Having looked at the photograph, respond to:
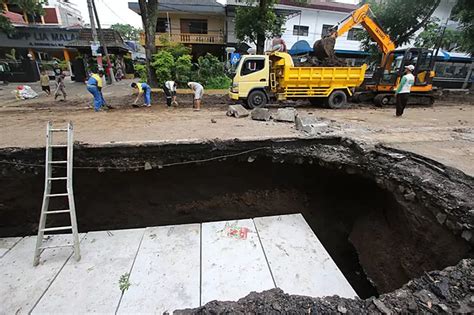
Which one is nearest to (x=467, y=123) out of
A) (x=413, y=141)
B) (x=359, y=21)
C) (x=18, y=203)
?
(x=413, y=141)

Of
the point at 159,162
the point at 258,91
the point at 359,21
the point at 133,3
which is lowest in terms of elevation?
the point at 159,162

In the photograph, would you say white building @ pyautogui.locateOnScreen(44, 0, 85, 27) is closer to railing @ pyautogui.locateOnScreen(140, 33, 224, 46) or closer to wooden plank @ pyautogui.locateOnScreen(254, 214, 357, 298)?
railing @ pyautogui.locateOnScreen(140, 33, 224, 46)

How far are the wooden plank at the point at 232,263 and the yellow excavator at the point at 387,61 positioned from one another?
786cm

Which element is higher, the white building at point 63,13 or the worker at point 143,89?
the white building at point 63,13

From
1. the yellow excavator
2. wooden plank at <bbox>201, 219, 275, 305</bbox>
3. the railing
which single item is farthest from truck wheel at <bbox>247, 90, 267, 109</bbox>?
the railing

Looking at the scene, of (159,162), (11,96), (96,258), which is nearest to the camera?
(96,258)

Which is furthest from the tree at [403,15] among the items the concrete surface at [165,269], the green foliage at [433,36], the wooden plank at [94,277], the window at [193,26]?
the wooden plank at [94,277]

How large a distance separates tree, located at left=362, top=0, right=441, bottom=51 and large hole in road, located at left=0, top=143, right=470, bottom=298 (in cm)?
1201

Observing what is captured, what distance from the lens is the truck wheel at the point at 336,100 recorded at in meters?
8.57

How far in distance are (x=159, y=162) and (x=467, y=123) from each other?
28.6 feet

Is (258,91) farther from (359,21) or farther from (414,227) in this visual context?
(414,227)

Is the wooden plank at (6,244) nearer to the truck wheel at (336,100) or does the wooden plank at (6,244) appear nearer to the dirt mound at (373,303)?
the dirt mound at (373,303)

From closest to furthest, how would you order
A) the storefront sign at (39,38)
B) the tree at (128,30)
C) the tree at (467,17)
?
1. the tree at (467,17)
2. the storefront sign at (39,38)
3. the tree at (128,30)

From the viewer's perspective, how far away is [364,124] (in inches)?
238
